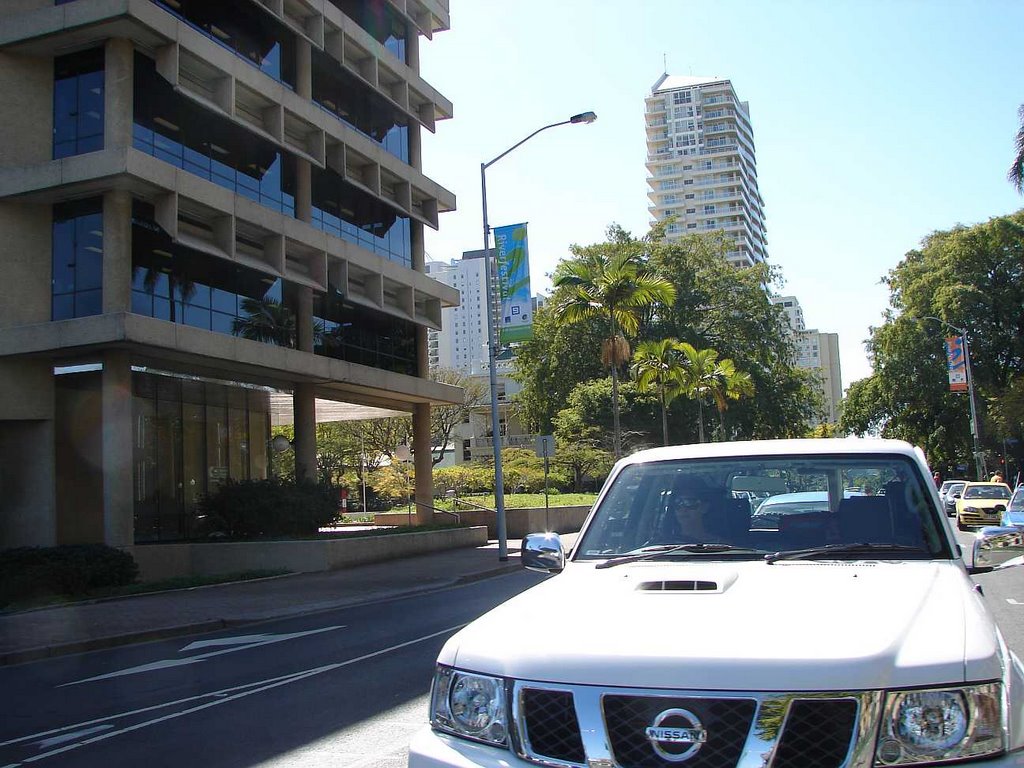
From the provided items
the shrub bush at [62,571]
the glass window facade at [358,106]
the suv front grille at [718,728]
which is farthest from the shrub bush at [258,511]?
the suv front grille at [718,728]

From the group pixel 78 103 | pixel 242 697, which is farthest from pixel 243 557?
pixel 242 697

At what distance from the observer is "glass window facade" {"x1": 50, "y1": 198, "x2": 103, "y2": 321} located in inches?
853

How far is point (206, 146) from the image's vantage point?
24.9 m

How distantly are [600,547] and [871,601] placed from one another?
4.90ft

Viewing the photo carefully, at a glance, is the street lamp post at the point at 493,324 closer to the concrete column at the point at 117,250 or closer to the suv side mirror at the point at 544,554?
the concrete column at the point at 117,250

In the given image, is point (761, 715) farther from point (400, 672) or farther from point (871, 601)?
point (400, 672)

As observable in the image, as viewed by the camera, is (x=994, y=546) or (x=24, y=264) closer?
(x=994, y=546)

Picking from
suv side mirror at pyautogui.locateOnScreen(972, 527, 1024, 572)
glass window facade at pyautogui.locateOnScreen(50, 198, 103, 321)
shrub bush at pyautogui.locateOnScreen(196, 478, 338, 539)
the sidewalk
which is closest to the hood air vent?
suv side mirror at pyautogui.locateOnScreen(972, 527, 1024, 572)

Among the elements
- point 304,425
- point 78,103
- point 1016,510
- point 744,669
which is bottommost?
point 1016,510

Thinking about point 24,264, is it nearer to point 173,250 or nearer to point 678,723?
point 173,250

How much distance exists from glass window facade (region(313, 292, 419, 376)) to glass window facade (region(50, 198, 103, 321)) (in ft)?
25.9

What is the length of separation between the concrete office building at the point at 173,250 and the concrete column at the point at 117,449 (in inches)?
1.8

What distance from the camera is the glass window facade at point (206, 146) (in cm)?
2292

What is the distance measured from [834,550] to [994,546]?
1014 millimetres
